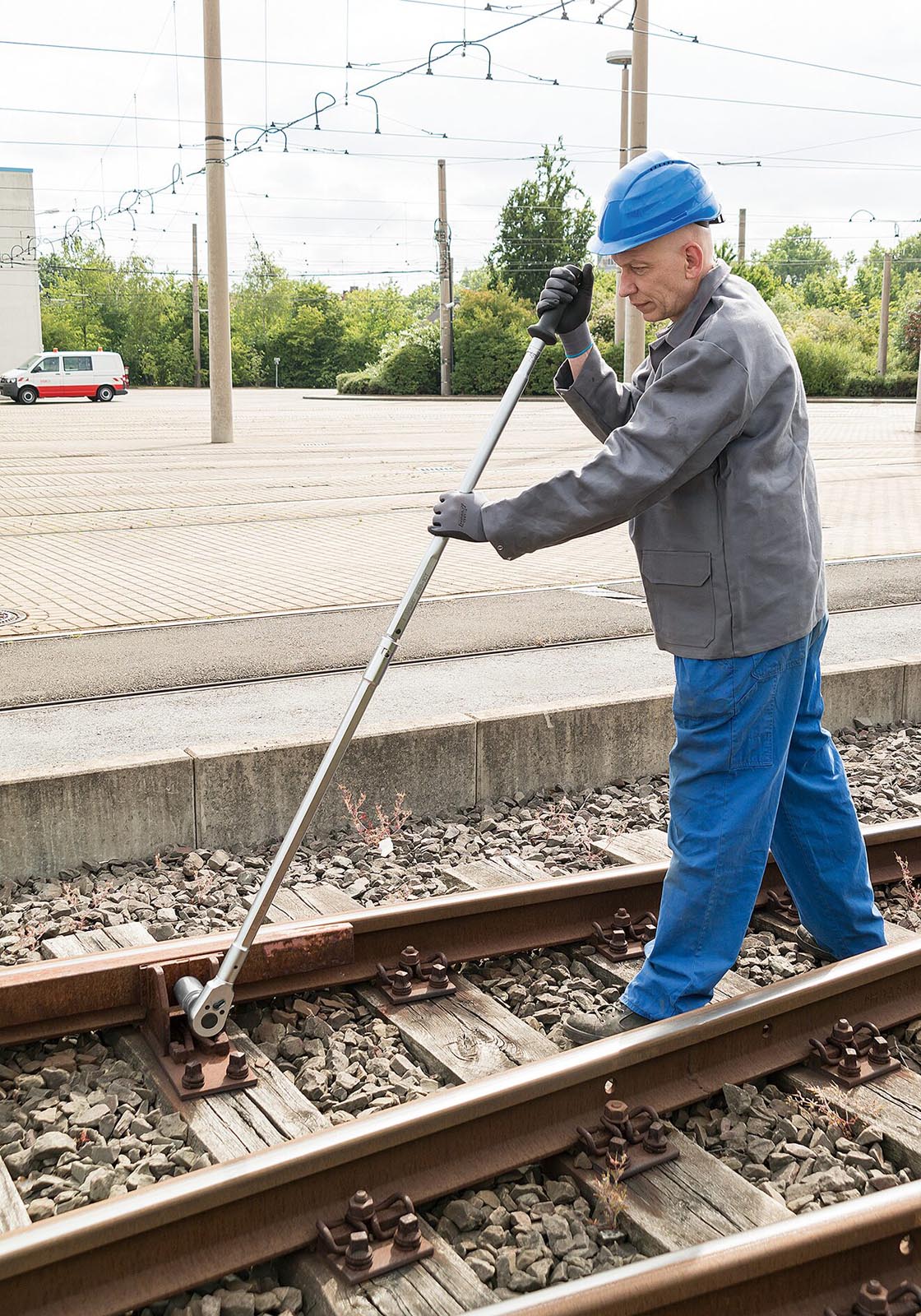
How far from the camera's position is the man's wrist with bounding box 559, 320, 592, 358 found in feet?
12.5

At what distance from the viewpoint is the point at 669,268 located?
3383 mm

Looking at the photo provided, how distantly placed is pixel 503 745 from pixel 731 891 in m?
2.48

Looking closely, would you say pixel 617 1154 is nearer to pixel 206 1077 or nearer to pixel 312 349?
pixel 206 1077

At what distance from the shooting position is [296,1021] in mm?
3859

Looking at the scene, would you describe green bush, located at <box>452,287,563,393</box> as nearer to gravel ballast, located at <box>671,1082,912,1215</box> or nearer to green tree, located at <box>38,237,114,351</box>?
green tree, located at <box>38,237,114,351</box>

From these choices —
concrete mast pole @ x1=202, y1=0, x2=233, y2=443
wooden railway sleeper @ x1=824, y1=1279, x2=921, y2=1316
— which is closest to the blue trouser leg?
wooden railway sleeper @ x1=824, y1=1279, x2=921, y2=1316

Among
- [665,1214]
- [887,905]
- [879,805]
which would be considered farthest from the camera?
[879,805]

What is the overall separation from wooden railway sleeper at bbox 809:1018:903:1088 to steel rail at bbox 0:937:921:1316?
0.24ft

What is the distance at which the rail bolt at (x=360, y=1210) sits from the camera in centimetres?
283

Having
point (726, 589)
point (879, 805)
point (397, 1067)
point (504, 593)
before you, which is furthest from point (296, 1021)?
point (504, 593)

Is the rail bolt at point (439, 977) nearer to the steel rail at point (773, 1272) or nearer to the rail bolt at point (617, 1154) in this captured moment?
the rail bolt at point (617, 1154)

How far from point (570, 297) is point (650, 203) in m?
0.45

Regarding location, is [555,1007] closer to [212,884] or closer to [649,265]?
[212,884]

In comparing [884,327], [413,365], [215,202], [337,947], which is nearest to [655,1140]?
[337,947]
